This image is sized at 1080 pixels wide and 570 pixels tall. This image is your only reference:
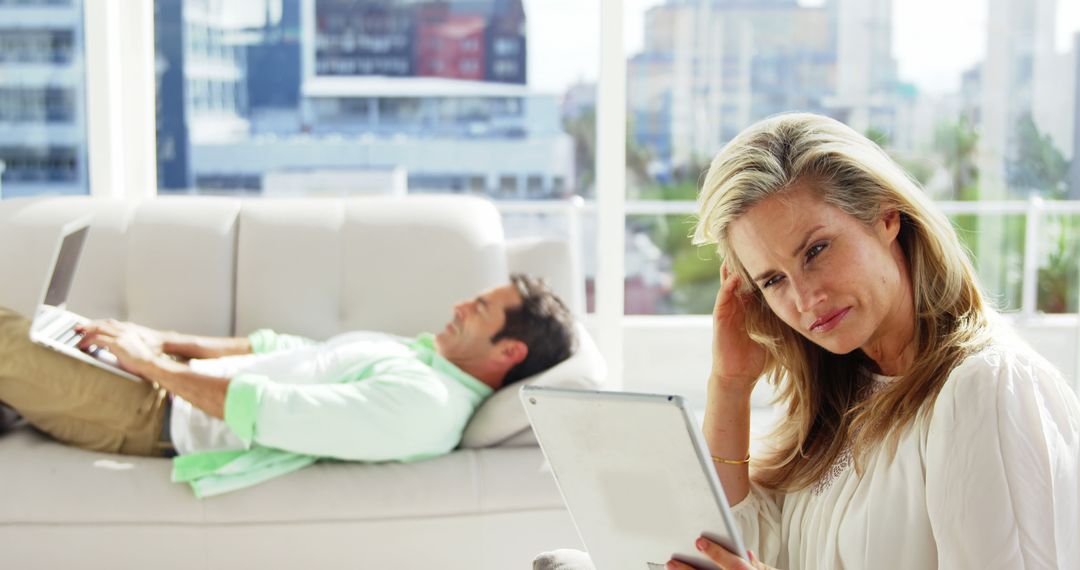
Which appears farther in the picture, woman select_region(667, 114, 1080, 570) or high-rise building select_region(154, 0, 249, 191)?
high-rise building select_region(154, 0, 249, 191)

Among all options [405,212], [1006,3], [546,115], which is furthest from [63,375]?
[1006,3]

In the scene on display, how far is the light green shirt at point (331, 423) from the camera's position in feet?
8.02

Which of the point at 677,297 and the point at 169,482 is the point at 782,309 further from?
the point at 677,297

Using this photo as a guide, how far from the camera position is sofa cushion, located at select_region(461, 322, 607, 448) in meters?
2.63

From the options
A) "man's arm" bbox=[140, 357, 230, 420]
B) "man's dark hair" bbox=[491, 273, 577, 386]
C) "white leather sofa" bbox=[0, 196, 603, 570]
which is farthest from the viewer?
"man's dark hair" bbox=[491, 273, 577, 386]

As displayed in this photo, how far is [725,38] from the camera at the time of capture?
14.4 ft

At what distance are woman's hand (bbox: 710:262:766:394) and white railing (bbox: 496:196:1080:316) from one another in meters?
2.86

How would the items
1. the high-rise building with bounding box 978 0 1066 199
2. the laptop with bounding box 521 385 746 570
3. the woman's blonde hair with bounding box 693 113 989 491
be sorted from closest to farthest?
the laptop with bounding box 521 385 746 570 < the woman's blonde hair with bounding box 693 113 989 491 < the high-rise building with bounding box 978 0 1066 199

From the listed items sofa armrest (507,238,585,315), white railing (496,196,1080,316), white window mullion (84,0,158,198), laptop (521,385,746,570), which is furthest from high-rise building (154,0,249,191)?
laptop (521,385,746,570)

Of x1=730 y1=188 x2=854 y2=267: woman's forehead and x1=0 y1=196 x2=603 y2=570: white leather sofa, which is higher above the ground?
x1=730 y1=188 x2=854 y2=267: woman's forehead

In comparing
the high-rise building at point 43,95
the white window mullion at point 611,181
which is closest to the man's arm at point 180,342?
the white window mullion at point 611,181

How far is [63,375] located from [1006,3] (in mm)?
3589

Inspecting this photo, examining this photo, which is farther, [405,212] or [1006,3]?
[1006,3]

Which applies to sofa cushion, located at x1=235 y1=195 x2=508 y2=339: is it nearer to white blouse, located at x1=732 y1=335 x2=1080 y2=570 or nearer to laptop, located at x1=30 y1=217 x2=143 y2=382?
laptop, located at x1=30 y1=217 x2=143 y2=382
